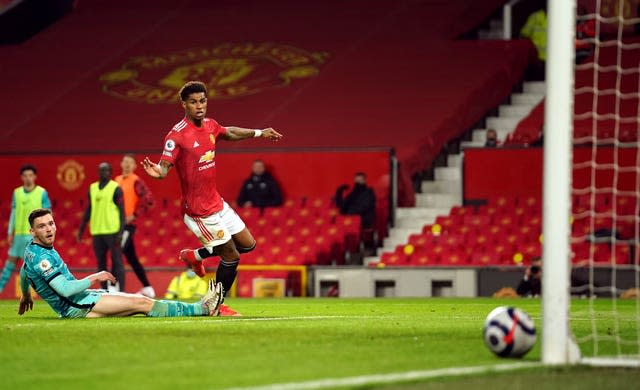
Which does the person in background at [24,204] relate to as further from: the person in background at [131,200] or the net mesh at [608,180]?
the net mesh at [608,180]

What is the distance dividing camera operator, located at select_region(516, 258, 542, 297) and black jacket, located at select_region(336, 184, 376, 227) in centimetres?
400

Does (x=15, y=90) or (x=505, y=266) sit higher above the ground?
(x=15, y=90)

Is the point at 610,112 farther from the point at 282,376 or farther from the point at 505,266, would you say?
the point at 282,376

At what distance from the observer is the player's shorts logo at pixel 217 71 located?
88.0ft

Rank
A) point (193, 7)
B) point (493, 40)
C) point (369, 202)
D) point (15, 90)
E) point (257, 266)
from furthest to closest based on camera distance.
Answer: point (193, 7) → point (15, 90) → point (493, 40) → point (369, 202) → point (257, 266)

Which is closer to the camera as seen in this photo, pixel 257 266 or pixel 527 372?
pixel 527 372

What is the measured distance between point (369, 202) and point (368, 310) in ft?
25.4

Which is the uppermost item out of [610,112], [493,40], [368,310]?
[493,40]

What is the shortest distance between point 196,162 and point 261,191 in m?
11.0

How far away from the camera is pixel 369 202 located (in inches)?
819

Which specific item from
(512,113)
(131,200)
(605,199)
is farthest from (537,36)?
(131,200)

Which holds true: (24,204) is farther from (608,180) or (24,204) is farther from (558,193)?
(558,193)

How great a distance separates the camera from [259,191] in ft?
71.5

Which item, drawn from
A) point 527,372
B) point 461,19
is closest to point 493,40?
point 461,19
